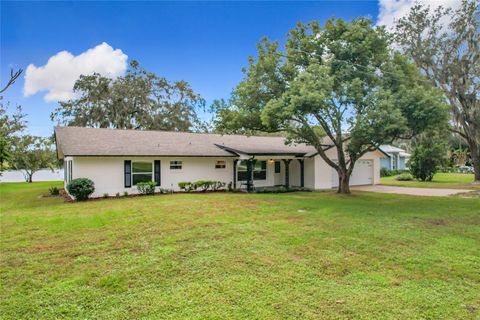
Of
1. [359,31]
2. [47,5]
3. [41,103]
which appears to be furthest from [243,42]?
[41,103]

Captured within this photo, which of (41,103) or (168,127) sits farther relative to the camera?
(168,127)

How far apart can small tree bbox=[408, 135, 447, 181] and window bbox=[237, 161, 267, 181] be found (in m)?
14.5

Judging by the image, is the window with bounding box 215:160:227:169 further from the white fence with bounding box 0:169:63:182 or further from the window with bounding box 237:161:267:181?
the white fence with bounding box 0:169:63:182

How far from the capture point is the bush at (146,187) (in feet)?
54.2

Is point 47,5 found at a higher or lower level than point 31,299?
higher

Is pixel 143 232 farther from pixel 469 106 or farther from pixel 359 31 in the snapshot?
pixel 469 106

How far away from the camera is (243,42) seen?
18203 millimetres

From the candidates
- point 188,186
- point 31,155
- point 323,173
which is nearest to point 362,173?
point 323,173

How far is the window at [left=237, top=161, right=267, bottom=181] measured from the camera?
2003 centimetres

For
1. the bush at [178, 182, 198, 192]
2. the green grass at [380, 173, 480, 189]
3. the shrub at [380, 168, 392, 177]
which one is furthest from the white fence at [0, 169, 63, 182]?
the shrub at [380, 168, 392, 177]

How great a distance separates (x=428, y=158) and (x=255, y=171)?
15648mm

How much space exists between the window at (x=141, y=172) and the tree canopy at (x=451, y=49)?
20.5 metres

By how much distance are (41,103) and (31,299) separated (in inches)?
1301

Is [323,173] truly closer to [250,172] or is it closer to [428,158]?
[250,172]
